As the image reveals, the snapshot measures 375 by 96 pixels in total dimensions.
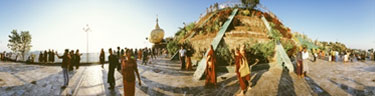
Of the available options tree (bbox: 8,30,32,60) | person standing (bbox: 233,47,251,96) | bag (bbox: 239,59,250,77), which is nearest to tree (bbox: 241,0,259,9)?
person standing (bbox: 233,47,251,96)

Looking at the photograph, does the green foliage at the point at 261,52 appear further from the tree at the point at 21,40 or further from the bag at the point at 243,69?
the tree at the point at 21,40

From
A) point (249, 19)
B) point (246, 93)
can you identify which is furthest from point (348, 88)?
point (249, 19)

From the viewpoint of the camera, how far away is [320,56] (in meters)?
19.7

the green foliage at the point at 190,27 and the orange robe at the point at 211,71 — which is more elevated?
the green foliage at the point at 190,27

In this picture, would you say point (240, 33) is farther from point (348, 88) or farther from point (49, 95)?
point (49, 95)

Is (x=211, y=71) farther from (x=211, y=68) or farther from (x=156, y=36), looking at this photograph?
(x=156, y=36)

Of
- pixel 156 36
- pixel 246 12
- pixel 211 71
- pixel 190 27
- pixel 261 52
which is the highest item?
pixel 246 12

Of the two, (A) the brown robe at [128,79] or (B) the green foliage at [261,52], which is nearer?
(A) the brown robe at [128,79]

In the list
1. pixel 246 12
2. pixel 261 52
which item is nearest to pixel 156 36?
pixel 246 12

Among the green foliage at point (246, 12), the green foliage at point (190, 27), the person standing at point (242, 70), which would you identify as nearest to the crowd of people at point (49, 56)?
the green foliage at point (190, 27)

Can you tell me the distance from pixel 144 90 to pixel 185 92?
5.11ft

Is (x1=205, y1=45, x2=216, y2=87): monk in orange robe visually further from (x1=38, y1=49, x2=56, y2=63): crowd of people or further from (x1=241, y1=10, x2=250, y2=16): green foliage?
(x1=38, y1=49, x2=56, y2=63): crowd of people

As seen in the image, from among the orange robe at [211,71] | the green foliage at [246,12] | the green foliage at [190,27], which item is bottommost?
the orange robe at [211,71]

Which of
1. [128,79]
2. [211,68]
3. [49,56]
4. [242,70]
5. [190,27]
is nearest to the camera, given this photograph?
[128,79]
